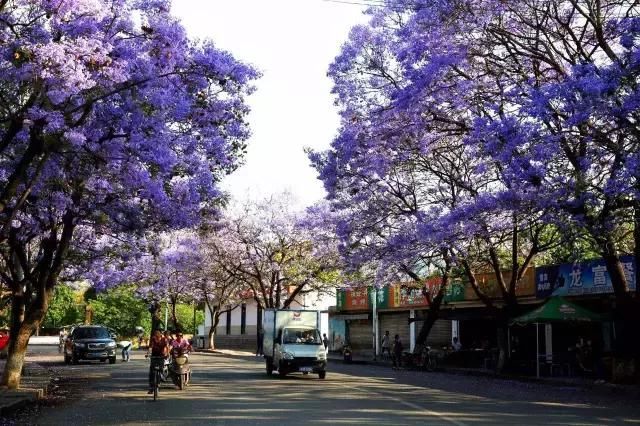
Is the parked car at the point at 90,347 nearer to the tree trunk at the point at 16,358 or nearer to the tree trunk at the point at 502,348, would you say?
the tree trunk at the point at 16,358

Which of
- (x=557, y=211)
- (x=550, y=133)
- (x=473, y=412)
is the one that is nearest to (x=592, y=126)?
(x=550, y=133)

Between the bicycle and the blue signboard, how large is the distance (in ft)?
51.1

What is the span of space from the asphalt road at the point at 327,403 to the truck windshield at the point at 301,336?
1527 millimetres

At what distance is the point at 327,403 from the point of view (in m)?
16.2

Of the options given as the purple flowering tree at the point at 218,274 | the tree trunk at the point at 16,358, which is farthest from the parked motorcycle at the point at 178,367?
the purple flowering tree at the point at 218,274

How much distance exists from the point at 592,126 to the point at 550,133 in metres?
1.04

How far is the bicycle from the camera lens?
58.1ft

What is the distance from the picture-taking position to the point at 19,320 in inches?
890

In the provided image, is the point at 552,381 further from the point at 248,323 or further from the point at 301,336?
the point at 248,323

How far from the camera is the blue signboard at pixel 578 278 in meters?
28.2

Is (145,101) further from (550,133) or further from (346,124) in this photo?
(346,124)

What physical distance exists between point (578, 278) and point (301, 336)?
459 inches

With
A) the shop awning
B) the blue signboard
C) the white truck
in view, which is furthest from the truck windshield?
the shop awning

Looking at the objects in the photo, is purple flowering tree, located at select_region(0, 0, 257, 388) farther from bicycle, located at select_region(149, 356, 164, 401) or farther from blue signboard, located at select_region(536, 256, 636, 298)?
blue signboard, located at select_region(536, 256, 636, 298)
